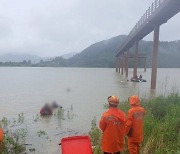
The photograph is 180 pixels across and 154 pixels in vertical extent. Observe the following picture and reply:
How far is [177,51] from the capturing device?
18750 cm

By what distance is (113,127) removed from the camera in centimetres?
648

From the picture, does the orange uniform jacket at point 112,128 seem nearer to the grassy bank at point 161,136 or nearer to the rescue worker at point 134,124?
the rescue worker at point 134,124

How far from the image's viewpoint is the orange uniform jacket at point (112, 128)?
6.43 meters

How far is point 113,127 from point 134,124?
0.78m

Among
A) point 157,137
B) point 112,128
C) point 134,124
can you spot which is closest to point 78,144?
point 112,128

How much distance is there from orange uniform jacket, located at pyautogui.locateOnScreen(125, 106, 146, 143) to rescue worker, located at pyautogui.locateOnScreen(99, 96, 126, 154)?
408 mm

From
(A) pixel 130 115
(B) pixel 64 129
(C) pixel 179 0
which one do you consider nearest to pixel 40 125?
(B) pixel 64 129

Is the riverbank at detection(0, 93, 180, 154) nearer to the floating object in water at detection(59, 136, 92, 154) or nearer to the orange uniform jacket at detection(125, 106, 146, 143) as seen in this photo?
the orange uniform jacket at detection(125, 106, 146, 143)

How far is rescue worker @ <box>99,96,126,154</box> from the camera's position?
6.40 metres

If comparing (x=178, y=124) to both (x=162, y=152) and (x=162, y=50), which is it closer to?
(x=162, y=152)

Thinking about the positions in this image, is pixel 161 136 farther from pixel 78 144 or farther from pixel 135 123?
pixel 78 144

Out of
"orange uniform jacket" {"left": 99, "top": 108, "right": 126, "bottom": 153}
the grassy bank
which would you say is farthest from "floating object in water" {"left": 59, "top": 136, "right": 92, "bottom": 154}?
the grassy bank

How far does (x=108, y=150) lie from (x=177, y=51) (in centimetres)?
18841

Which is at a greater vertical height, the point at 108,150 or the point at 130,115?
the point at 130,115
